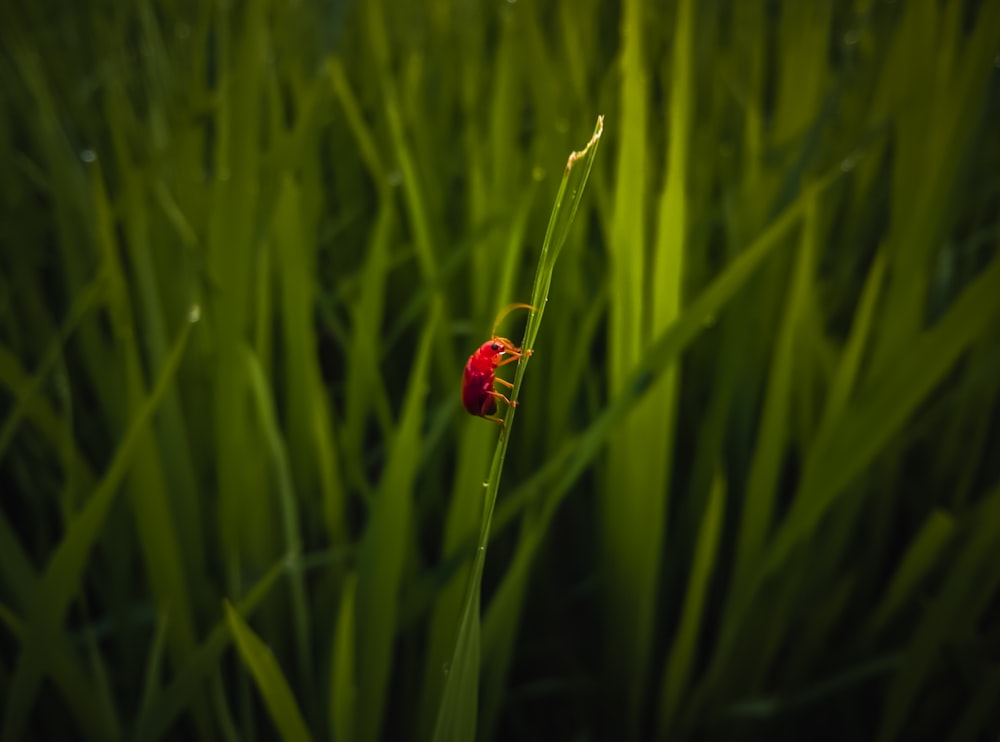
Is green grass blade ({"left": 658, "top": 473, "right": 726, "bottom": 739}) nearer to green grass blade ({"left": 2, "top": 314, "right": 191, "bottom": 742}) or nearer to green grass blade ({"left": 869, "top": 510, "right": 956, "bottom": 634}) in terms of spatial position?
green grass blade ({"left": 869, "top": 510, "right": 956, "bottom": 634})

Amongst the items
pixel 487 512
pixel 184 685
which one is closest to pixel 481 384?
pixel 487 512

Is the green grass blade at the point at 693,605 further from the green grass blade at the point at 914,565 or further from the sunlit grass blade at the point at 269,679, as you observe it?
the sunlit grass blade at the point at 269,679

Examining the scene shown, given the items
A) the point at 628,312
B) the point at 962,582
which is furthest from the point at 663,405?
the point at 962,582

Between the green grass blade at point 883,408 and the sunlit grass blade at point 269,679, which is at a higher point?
the green grass blade at point 883,408

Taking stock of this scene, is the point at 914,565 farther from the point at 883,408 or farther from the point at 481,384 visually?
the point at 481,384

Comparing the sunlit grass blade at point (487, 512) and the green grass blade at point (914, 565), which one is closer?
the sunlit grass blade at point (487, 512)

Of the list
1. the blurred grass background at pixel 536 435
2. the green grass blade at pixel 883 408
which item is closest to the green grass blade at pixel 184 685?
the blurred grass background at pixel 536 435

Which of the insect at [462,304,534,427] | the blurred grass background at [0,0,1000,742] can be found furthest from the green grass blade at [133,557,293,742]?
the insect at [462,304,534,427]

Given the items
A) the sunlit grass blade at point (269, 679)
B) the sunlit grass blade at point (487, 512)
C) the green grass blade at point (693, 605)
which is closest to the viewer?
the sunlit grass blade at point (487, 512)
